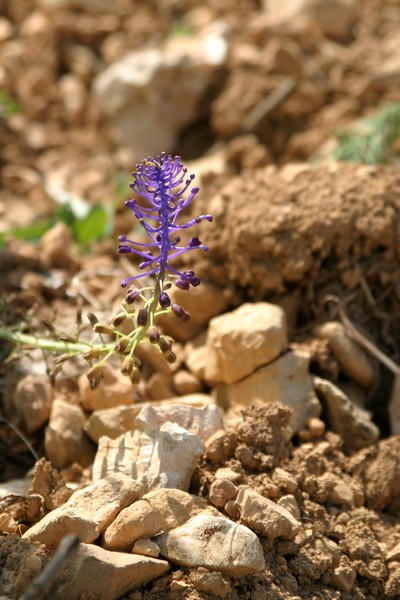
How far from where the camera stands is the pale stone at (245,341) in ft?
10.2

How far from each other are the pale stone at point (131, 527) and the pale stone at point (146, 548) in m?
0.02

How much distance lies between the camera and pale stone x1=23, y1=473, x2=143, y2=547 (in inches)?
93.3

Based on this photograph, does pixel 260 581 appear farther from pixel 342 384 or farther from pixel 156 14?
pixel 156 14

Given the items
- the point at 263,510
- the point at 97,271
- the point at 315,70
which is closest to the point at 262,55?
the point at 315,70

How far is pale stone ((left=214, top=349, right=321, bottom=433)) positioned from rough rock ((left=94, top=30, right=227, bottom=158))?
2559 millimetres

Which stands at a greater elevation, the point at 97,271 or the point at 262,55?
the point at 262,55

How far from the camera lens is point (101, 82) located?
17.7 feet

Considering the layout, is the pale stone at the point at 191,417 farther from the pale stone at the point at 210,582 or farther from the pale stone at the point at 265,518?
the pale stone at the point at 210,582

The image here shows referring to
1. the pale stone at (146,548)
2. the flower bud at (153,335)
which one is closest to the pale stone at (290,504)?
the pale stone at (146,548)

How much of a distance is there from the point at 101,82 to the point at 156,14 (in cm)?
113

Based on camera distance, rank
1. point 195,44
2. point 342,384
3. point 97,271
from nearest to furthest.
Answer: point 342,384 → point 97,271 → point 195,44

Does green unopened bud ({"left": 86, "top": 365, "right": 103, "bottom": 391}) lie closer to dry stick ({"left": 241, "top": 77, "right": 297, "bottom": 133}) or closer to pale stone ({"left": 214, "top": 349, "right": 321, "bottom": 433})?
pale stone ({"left": 214, "top": 349, "right": 321, "bottom": 433})

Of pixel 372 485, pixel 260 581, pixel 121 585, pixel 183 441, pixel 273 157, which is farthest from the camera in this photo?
pixel 273 157

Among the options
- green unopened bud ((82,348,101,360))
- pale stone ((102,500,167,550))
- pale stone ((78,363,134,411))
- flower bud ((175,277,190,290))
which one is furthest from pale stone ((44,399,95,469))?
flower bud ((175,277,190,290))
